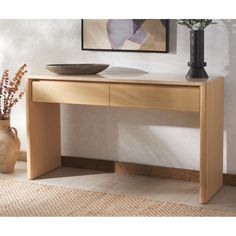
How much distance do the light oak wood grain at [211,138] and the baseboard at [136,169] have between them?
21 cm

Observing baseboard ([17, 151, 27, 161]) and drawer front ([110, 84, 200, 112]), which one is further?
baseboard ([17, 151, 27, 161])

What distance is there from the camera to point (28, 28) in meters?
3.77

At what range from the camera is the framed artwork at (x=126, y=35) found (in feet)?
10.9

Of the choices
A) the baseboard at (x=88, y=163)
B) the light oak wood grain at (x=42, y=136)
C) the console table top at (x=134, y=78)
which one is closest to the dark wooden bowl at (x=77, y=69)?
the console table top at (x=134, y=78)

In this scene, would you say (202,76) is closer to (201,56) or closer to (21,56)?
(201,56)

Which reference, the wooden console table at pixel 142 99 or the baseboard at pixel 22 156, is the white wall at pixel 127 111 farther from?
the wooden console table at pixel 142 99

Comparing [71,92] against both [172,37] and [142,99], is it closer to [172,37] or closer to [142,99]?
[142,99]

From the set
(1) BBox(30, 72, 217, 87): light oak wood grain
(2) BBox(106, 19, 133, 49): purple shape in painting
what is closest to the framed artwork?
(2) BBox(106, 19, 133, 49): purple shape in painting

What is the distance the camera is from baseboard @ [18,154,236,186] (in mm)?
3402

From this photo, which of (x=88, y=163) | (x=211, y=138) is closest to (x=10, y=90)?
(x=88, y=163)

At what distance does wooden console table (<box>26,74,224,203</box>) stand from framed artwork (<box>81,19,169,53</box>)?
0.89ft

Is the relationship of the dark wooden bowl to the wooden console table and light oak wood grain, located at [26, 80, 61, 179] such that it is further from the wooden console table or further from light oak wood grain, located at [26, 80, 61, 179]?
light oak wood grain, located at [26, 80, 61, 179]

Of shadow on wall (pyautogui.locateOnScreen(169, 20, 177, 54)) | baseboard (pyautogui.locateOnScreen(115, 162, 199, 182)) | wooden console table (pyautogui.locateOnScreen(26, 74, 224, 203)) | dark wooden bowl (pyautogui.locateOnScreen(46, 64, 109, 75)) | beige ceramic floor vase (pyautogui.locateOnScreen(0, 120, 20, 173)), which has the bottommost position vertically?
baseboard (pyautogui.locateOnScreen(115, 162, 199, 182))
